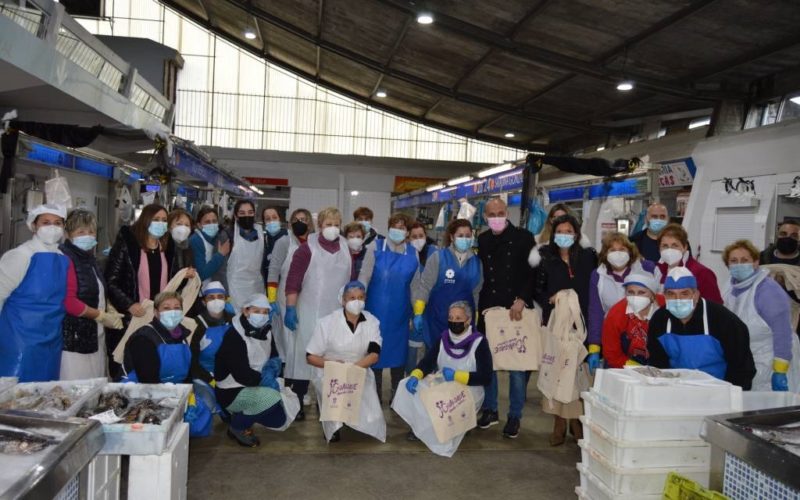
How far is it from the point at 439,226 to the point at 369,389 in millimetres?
7078

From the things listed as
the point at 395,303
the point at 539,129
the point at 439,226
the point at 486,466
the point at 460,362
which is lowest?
the point at 486,466

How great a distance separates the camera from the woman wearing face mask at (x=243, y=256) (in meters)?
4.89

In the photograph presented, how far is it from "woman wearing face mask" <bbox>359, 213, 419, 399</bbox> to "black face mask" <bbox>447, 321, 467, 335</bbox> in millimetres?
540

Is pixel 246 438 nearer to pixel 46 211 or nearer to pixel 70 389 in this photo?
pixel 70 389

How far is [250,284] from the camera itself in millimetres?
4957

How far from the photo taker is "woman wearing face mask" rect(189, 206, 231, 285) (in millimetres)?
4707

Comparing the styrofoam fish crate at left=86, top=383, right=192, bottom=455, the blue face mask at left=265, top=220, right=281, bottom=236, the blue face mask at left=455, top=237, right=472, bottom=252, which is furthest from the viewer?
the blue face mask at left=265, top=220, right=281, bottom=236

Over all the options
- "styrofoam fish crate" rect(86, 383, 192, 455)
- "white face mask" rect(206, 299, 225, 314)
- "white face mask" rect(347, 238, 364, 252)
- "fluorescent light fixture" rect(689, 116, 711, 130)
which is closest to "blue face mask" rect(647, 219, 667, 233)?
"white face mask" rect(347, 238, 364, 252)

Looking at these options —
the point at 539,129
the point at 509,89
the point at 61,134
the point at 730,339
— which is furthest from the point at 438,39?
the point at 730,339

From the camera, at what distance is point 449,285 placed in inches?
167

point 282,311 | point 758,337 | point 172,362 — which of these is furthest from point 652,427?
point 282,311

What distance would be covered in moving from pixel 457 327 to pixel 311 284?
1.17m

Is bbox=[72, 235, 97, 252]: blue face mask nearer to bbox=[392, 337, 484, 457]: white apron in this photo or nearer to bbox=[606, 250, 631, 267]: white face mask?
bbox=[392, 337, 484, 457]: white apron

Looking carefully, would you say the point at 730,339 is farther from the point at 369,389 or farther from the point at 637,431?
the point at 369,389
